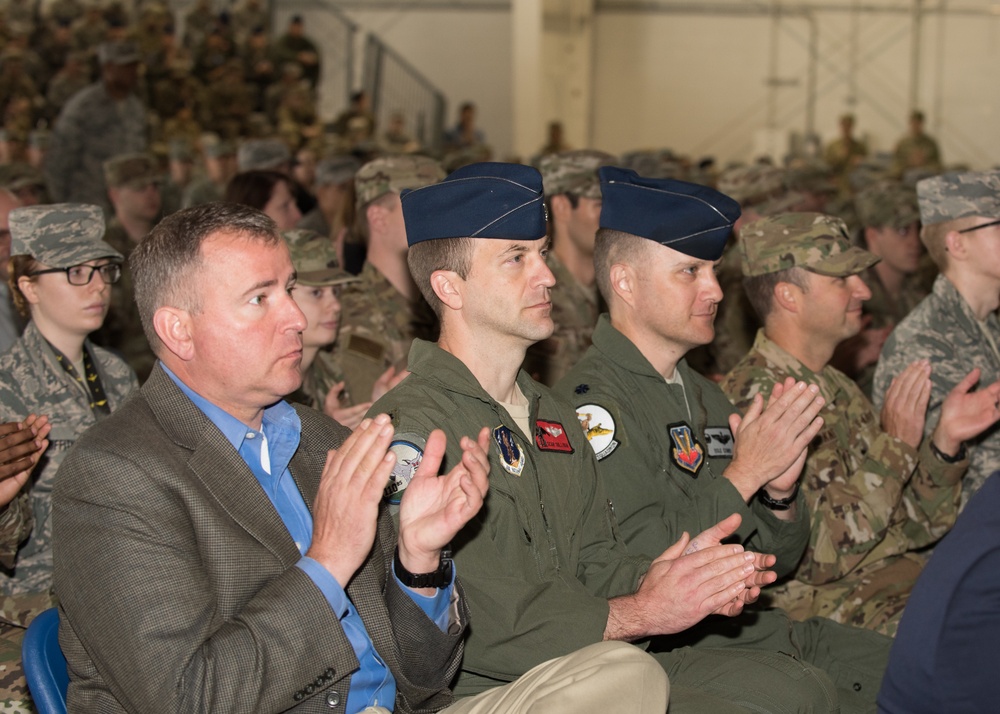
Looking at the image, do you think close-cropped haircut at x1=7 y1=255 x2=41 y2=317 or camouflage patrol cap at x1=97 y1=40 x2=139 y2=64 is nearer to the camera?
close-cropped haircut at x1=7 y1=255 x2=41 y2=317

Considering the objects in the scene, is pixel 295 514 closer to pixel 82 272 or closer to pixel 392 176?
pixel 82 272

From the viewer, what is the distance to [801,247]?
309 centimetres

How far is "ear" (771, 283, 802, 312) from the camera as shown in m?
3.09

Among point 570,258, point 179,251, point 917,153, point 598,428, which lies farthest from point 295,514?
point 917,153

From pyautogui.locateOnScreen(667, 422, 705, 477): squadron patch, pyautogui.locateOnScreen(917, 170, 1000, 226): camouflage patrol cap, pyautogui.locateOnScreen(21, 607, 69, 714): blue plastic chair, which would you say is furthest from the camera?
pyautogui.locateOnScreen(917, 170, 1000, 226): camouflage patrol cap

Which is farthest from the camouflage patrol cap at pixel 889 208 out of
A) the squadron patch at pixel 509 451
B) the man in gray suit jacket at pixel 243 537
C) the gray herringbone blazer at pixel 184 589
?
the gray herringbone blazer at pixel 184 589

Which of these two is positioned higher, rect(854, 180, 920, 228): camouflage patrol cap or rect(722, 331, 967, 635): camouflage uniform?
rect(854, 180, 920, 228): camouflage patrol cap

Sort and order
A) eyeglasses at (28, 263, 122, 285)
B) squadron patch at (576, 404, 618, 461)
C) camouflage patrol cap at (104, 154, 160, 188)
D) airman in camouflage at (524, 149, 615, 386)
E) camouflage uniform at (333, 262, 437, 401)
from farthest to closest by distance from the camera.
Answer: camouflage patrol cap at (104, 154, 160, 188)
airman in camouflage at (524, 149, 615, 386)
camouflage uniform at (333, 262, 437, 401)
eyeglasses at (28, 263, 122, 285)
squadron patch at (576, 404, 618, 461)

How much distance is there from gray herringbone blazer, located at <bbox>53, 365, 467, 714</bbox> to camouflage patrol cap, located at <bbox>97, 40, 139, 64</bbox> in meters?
5.57

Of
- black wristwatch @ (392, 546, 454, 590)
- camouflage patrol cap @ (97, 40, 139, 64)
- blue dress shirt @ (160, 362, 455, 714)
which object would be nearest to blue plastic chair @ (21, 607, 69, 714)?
blue dress shirt @ (160, 362, 455, 714)

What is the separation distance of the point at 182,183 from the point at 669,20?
929 cm

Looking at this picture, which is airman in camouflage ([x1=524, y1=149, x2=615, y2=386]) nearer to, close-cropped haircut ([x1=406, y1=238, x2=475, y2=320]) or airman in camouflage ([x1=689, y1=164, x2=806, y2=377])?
airman in camouflage ([x1=689, y1=164, x2=806, y2=377])

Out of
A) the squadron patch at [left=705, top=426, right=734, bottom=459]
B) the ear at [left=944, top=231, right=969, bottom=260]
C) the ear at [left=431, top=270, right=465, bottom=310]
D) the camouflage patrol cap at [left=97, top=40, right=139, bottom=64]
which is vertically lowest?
the squadron patch at [left=705, top=426, right=734, bottom=459]

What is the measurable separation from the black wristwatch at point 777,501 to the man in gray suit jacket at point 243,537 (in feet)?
3.17
